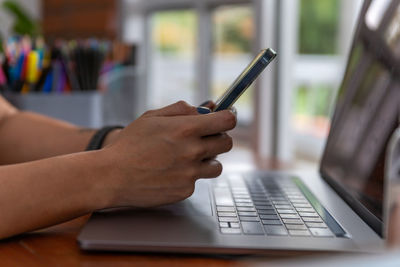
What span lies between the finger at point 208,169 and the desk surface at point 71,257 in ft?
0.30

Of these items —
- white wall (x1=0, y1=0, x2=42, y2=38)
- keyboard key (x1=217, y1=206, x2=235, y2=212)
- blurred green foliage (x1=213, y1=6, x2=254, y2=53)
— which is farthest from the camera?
white wall (x1=0, y1=0, x2=42, y2=38)

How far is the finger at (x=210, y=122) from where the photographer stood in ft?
1.38

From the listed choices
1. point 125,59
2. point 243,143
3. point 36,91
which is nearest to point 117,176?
point 36,91

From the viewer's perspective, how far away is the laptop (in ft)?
1.22

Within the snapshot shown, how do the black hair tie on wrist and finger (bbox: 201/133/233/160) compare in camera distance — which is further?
the black hair tie on wrist

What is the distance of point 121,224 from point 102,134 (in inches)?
9.6

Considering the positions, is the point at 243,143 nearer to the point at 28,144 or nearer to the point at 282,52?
the point at 282,52

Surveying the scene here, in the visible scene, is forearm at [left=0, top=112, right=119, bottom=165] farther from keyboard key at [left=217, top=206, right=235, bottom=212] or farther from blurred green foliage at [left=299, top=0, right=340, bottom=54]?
blurred green foliage at [left=299, top=0, right=340, bottom=54]

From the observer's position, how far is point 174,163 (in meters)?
0.43

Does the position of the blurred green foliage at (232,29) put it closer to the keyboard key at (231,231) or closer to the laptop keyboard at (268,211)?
the laptop keyboard at (268,211)

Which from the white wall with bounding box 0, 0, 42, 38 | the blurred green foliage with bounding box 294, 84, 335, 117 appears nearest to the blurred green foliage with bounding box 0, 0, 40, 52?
the white wall with bounding box 0, 0, 42, 38

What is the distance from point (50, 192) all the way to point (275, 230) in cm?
19

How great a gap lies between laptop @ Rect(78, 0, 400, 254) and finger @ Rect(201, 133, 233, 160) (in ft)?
Answer: 0.18

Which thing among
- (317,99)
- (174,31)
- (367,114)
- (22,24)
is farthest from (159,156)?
(317,99)
